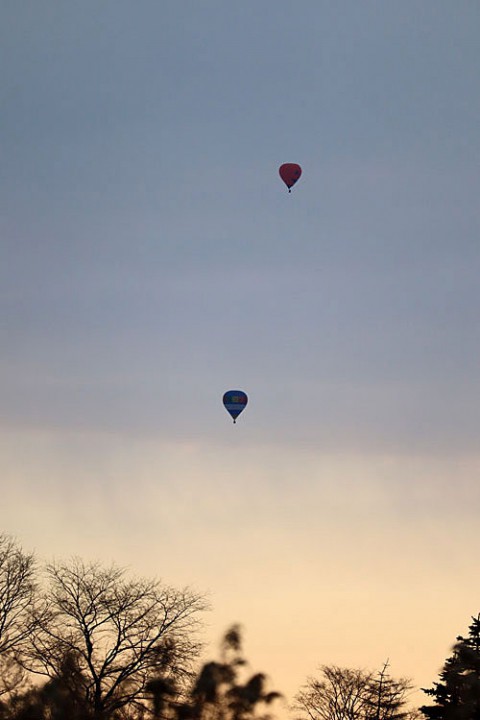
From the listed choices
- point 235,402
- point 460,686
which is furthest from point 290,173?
point 460,686

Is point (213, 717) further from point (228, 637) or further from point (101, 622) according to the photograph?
point (101, 622)

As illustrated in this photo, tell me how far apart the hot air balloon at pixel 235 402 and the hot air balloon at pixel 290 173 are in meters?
17.8

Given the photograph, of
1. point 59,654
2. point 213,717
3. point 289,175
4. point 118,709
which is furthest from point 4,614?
point 289,175

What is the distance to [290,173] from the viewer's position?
108438 millimetres

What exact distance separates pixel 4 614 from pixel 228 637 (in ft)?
132

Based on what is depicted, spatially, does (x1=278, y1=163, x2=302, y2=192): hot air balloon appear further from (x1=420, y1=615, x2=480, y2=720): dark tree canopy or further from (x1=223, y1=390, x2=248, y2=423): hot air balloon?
(x1=420, y1=615, x2=480, y2=720): dark tree canopy

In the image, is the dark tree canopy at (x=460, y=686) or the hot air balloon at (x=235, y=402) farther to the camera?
the hot air balloon at (x=235, y=402)

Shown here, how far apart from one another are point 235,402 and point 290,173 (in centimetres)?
1946

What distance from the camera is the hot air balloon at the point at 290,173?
107812 mm

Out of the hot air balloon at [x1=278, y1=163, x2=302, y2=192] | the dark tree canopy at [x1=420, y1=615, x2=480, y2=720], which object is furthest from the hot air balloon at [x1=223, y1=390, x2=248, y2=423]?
the dark tree canopy at [x1=420, y1=615, x2=480, y2=720]

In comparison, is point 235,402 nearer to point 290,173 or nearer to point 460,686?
point 290,173

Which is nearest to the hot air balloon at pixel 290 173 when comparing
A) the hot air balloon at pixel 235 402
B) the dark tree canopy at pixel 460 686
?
the hot air balloon at pixel 235 402

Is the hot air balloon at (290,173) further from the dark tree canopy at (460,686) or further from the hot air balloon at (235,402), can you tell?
the dark tree canopy at (460,686)

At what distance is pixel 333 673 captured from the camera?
10838 cm
